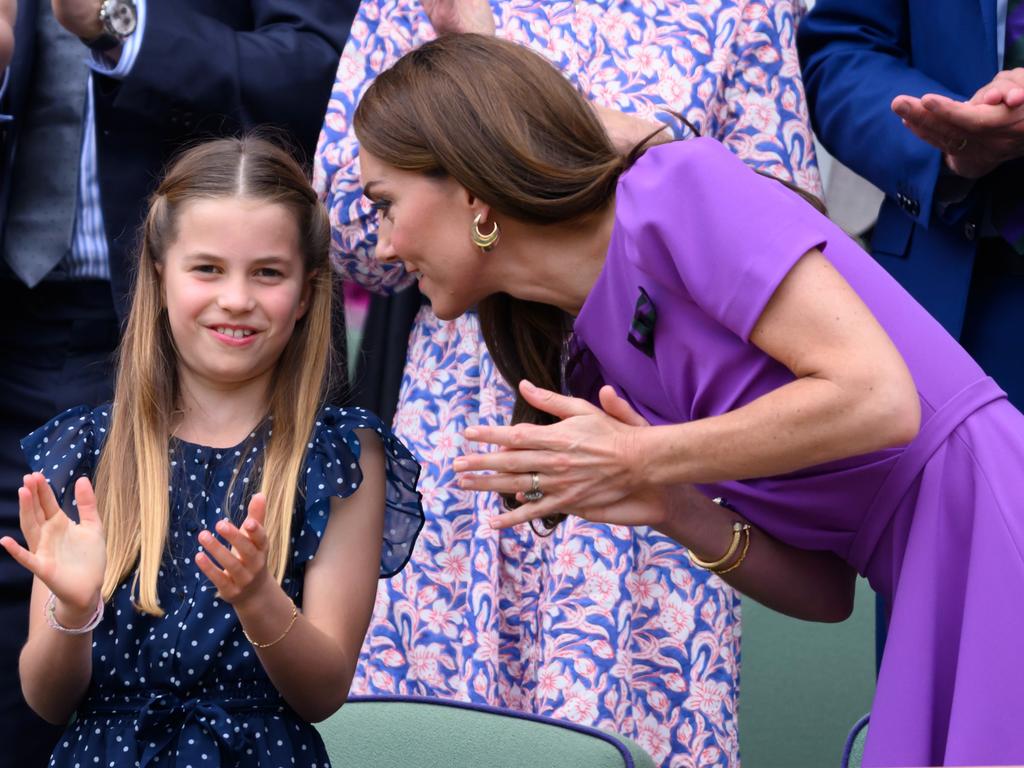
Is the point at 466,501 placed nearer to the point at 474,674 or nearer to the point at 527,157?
the point at 474,674

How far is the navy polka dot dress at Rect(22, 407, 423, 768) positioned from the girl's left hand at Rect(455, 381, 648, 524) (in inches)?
17.1

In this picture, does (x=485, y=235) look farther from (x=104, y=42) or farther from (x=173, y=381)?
(x=104, y=42)

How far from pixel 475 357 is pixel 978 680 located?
1224mm

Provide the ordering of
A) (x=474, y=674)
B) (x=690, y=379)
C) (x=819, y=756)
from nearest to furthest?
(x=690, y=379) → (x=474, y=674) → (x=819, y=756)

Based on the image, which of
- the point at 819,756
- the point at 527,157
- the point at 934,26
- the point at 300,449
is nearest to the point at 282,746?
the point at 300,449

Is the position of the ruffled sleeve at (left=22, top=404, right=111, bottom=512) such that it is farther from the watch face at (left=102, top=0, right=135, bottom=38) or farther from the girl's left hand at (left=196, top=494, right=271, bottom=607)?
the watch face at (left=102, top=0, right=135, bottom=38)

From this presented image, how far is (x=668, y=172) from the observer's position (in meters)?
1.93

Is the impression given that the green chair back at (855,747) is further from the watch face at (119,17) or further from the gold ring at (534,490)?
the watch face at (119,17)

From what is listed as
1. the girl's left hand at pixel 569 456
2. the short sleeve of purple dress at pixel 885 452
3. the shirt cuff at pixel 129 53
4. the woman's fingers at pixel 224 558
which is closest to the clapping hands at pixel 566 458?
the girl's left hand at pixel 569 456

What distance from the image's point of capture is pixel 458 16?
2674 mm

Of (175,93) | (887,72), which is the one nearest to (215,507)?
(175,93)

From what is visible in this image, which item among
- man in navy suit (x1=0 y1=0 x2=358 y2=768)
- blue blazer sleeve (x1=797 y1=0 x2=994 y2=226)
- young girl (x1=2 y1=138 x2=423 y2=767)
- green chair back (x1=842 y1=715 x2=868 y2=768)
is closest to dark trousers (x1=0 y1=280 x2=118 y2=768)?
man in navy suit (x1=0 y1=0 x2=358 y2=768)

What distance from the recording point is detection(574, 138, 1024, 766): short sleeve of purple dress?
70.4 inches

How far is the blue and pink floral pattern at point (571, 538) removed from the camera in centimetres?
265
